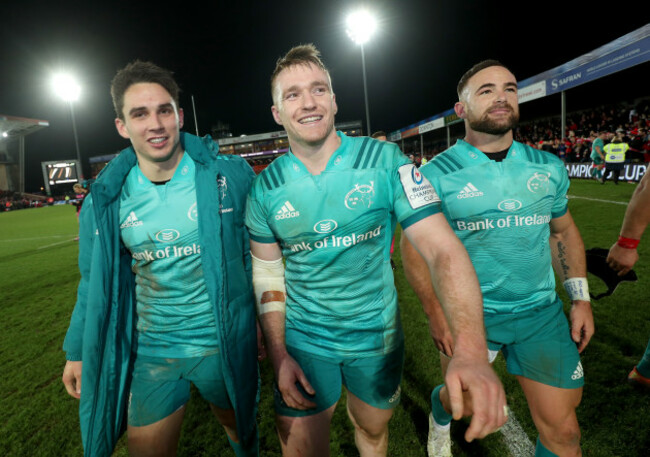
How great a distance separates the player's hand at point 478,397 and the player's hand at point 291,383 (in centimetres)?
82

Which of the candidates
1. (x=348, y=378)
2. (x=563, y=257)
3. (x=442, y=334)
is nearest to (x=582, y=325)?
(x=563, y=257)

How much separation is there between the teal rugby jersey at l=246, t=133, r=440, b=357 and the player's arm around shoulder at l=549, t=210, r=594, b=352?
1.13m

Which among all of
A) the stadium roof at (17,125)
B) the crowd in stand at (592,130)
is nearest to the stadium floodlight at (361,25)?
the crowd in stand at (592,130)

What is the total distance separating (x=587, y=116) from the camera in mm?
24422

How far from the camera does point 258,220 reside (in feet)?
6.37

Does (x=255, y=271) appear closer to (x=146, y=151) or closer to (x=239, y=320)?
(x=239, y=320)

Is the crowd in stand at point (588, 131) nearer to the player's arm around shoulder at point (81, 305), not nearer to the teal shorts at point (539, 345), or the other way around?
the player's arm around shoulder at point (81, 305)

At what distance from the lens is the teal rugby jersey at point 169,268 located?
195 centimetres

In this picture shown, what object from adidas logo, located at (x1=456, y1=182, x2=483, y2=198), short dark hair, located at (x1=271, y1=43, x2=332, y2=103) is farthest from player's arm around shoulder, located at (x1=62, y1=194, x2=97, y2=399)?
adidas logo, located at (x1=456, y1=182, x2=483, y2=198)

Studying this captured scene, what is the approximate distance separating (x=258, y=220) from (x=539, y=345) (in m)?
1.70

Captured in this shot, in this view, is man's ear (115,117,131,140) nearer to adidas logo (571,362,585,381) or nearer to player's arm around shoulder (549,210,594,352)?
player's arm around shoulder (549,210,594,352)

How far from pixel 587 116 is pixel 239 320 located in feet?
99.1

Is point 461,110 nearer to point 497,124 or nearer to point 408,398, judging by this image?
point 497,124

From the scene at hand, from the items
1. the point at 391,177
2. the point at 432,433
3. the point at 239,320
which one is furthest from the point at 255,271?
the point at 432,433
